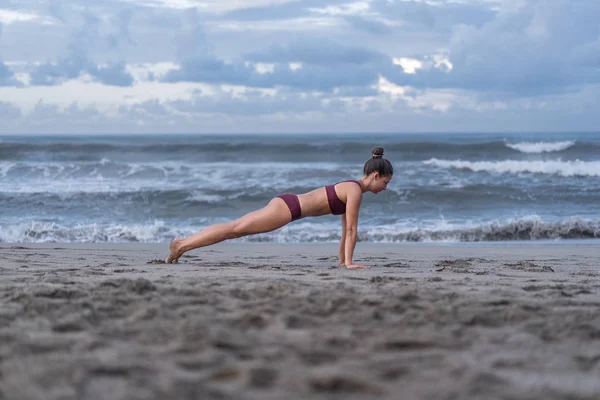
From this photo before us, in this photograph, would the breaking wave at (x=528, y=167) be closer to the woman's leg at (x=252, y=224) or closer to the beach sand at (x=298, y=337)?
the woman's leg at (x=252, y=224)

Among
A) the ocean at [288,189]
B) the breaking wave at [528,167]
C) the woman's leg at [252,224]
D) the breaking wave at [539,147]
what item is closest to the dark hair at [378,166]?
the woman's leg at [252,224]

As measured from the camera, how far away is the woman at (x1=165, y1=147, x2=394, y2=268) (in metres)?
5.81

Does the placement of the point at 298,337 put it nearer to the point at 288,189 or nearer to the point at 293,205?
the point at 293,205

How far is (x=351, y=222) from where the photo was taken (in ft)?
19.0

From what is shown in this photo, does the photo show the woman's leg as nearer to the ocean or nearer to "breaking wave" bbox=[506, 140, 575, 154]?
the ocean

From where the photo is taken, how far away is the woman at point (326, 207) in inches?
229

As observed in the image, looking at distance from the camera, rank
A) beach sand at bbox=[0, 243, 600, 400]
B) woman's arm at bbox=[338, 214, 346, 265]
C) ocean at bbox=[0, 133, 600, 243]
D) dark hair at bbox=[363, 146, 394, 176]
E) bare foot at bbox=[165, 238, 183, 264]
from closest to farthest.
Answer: beach sand at bbox=[0, 243, 600, 400]
dark hair at bbox=[363, 146, 394, 176]
woman's arm at bbox=[338, 214, 346, 265]
bare foot at bbox=[165, 238, 183, 264]
ocean at bbox=[0, 133, 600, 243]

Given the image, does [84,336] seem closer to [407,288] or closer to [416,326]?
[416,326]

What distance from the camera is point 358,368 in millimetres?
2418

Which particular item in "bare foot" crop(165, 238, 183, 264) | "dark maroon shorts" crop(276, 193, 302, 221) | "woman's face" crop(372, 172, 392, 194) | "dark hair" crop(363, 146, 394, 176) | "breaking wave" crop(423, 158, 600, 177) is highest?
"breaking wave" crop(423, 158, 600, 177)

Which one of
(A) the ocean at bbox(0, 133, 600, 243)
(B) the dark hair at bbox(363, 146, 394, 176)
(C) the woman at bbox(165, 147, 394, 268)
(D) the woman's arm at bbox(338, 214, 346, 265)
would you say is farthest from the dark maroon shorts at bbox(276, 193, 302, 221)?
(A) the ocean at bbox(0, 133, 600, 243)

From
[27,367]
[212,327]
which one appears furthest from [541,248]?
[27,367]

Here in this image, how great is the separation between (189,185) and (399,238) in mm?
9237

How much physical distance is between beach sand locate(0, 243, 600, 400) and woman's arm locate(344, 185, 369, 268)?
2.34ft
